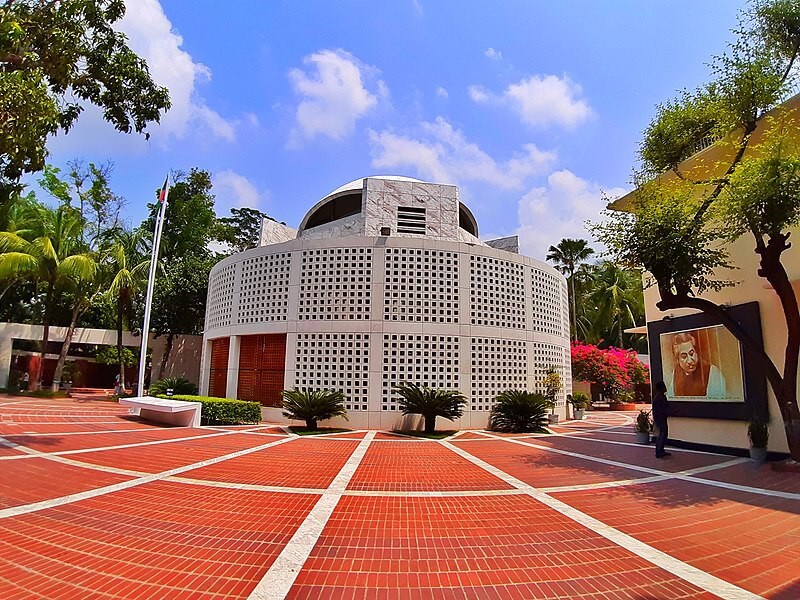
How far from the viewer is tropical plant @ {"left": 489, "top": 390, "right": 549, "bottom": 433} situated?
1305 cm

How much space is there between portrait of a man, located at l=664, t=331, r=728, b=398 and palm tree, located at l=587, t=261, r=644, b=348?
20.4m

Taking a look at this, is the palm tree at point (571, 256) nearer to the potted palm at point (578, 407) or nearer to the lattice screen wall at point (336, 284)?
the potted palm at point (578, 407)

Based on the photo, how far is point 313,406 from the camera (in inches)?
484

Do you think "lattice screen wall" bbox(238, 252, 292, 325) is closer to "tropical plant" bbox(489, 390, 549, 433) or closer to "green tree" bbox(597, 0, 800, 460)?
"tropical plant" bbox(489, 390, 549, 433)

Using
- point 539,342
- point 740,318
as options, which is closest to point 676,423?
point 740,318

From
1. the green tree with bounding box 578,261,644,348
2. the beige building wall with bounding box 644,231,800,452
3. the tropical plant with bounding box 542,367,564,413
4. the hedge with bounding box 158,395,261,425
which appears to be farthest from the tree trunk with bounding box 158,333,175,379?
the green tree with bounding box 578,261,644,348

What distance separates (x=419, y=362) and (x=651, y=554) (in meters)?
9.45

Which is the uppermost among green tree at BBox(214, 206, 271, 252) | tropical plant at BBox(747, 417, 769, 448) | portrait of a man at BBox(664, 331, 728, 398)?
green tree at BBox(214, 206, 271, 252)

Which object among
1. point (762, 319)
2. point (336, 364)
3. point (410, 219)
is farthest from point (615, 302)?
point (336, 364)

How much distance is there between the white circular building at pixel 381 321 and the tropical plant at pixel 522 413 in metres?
0.59

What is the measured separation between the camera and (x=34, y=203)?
26766 mm

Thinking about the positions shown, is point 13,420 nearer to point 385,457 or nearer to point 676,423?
point 385,457

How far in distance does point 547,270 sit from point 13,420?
1742 cm

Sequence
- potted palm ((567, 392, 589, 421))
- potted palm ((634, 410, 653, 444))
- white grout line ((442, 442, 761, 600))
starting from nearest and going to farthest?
white grout line ((442, 442, 761, 600)) < potted palm ((634, 410, 653, 444)) < potted palm ((567, 392, 589, 421))
